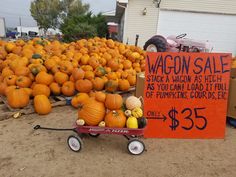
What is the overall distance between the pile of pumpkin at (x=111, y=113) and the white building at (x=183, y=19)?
8.75m

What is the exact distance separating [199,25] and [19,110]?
9.82 metres

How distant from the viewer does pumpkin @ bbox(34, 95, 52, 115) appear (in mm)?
3912

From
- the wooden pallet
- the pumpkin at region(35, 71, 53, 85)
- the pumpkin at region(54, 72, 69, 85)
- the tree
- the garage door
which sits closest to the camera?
the wooden pallet

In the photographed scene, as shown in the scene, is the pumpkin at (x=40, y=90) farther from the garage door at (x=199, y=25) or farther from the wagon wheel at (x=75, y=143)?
the garage door at (x=199, y=25)

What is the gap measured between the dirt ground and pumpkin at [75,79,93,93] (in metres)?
1.19

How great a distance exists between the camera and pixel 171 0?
10500 mm


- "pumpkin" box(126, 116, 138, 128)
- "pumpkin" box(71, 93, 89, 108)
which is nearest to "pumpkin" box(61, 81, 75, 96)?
"pumpkin" box(71, 93, 89, 108)

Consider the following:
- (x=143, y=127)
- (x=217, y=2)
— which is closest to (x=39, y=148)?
(x=143, y=127)

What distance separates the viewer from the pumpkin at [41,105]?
391 centimetres

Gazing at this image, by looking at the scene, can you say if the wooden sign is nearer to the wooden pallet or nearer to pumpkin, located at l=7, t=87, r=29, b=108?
the wooden pallet

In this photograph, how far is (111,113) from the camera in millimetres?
2762

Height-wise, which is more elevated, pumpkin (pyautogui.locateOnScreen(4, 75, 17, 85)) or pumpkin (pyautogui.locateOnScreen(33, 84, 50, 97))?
pumpkin (pyautogui.locateOnScreen(4, 75, 17, 85))

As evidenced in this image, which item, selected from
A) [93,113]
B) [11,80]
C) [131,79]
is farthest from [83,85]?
[93,113]

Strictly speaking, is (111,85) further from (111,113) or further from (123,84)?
(111,113)
